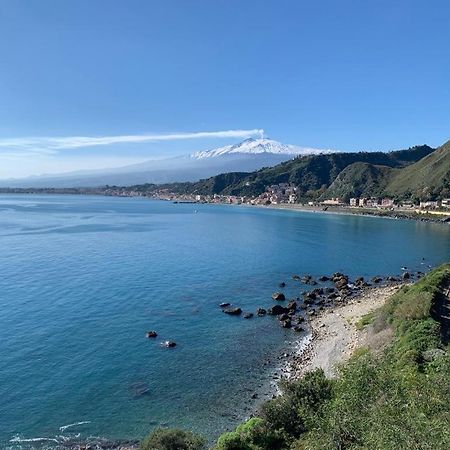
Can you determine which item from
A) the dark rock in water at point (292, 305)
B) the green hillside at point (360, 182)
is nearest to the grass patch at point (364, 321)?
the dark rock in water at point (292, 305)

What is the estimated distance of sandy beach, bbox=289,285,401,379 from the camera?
1074 inches

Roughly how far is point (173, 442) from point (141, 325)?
719 inches

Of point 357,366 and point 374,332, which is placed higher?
point 357,366

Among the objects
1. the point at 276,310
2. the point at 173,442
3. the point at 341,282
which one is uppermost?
the point at 173,442

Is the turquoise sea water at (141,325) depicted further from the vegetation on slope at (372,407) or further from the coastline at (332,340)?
the vegetation on slope at (372,407)

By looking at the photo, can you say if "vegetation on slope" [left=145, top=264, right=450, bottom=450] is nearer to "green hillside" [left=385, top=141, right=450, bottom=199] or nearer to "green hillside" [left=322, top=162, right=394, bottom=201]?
"green hillside" [left=385, top=141, right=450, bottom=199]

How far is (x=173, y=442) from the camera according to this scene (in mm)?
16953

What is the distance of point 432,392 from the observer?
1186cm

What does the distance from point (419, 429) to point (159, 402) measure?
17.0 meters

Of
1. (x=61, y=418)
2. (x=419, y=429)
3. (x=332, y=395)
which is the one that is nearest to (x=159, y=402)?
(x=61, y=418)

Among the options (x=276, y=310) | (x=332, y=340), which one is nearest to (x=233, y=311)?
(x=276, y=310)

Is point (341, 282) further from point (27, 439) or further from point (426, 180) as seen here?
point (426, 180)

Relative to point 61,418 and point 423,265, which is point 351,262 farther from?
point 61,418

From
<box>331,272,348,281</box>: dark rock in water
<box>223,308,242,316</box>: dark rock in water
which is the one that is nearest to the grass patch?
<box>223,308,242,316</box>: dark rock in water
